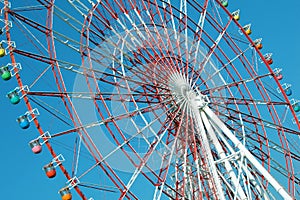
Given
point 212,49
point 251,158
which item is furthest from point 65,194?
point 212,49

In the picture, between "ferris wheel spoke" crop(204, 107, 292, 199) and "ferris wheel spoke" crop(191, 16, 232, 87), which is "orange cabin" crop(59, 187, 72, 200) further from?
"ferris wheel spoke" crop(191, 16, 232, 87)

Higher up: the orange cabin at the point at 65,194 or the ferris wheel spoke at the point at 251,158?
the orange cabin at the point at 65,194

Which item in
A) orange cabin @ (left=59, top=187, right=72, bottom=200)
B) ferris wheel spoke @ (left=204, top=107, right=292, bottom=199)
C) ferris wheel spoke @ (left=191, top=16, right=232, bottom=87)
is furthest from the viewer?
ferris wheel spoke @ (left=191, top=16, right=232, bottom=87)

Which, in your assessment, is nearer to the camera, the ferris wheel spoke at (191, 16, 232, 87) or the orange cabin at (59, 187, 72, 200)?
the orange cabin at (59, 187, 72, 200)

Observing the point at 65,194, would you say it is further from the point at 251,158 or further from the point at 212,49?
the point at 212,49

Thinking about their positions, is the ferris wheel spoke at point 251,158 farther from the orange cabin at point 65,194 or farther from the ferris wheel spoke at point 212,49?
the orange cabin at point 65,194

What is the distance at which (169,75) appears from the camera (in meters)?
19.3

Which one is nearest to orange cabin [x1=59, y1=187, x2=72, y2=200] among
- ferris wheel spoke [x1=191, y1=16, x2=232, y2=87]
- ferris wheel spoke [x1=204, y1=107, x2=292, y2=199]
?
ferris wheel spoke [x1=204, y1=107, x2=292, y2=199]

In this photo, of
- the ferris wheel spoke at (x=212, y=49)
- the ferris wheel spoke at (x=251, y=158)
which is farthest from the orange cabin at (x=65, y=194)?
the ferris wheel spoke at (x=212, y=49)

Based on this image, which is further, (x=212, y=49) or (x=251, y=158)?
(x=212, y=49)

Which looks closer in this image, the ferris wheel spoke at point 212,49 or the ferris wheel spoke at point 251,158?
the ferris wheel spoke at point 251,158

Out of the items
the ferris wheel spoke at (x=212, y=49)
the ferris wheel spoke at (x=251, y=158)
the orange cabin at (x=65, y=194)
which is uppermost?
the ferris wheel spoke at (x=212, y=49)

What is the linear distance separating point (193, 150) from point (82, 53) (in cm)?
486

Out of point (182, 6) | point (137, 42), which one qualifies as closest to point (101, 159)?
point (137, 42)
